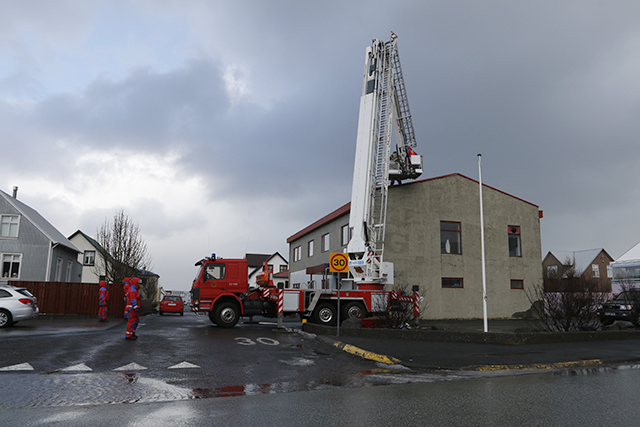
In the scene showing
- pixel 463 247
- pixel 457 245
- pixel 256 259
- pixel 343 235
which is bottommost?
pixel 463 247

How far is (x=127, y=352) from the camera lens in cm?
1095

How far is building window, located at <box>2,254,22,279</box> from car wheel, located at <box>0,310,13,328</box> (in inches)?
622

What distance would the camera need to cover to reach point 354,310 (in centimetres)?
1928

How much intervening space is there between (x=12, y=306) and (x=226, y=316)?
25.2 feet

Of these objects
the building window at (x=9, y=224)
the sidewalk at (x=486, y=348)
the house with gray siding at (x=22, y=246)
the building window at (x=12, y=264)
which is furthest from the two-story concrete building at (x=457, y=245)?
the building window at (x=9, y=224)

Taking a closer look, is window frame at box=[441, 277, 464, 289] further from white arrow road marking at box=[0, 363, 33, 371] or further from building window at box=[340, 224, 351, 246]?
white arrow road marking at box=[0, 363, 33, 371]

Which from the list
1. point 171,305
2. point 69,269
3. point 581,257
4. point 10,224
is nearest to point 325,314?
point 171,305

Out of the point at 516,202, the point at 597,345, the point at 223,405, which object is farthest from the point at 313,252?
the point at 223,405

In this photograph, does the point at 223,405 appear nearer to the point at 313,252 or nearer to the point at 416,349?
the point at 416,349

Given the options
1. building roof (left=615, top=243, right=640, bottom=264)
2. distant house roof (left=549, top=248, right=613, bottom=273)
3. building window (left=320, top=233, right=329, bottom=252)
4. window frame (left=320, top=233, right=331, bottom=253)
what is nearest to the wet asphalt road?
window frame (left=320, top=233, right=331, bottom=253)

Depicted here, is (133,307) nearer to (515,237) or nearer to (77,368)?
(77,368)

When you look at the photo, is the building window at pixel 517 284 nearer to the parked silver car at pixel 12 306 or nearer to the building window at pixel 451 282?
the building window at pixel 451 282

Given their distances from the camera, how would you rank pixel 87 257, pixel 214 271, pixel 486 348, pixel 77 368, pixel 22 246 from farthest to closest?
pixel 87 257, pixel 22 246, pixel 214 271, pixel 486 348, pixel 77 368

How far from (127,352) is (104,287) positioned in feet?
41.9
